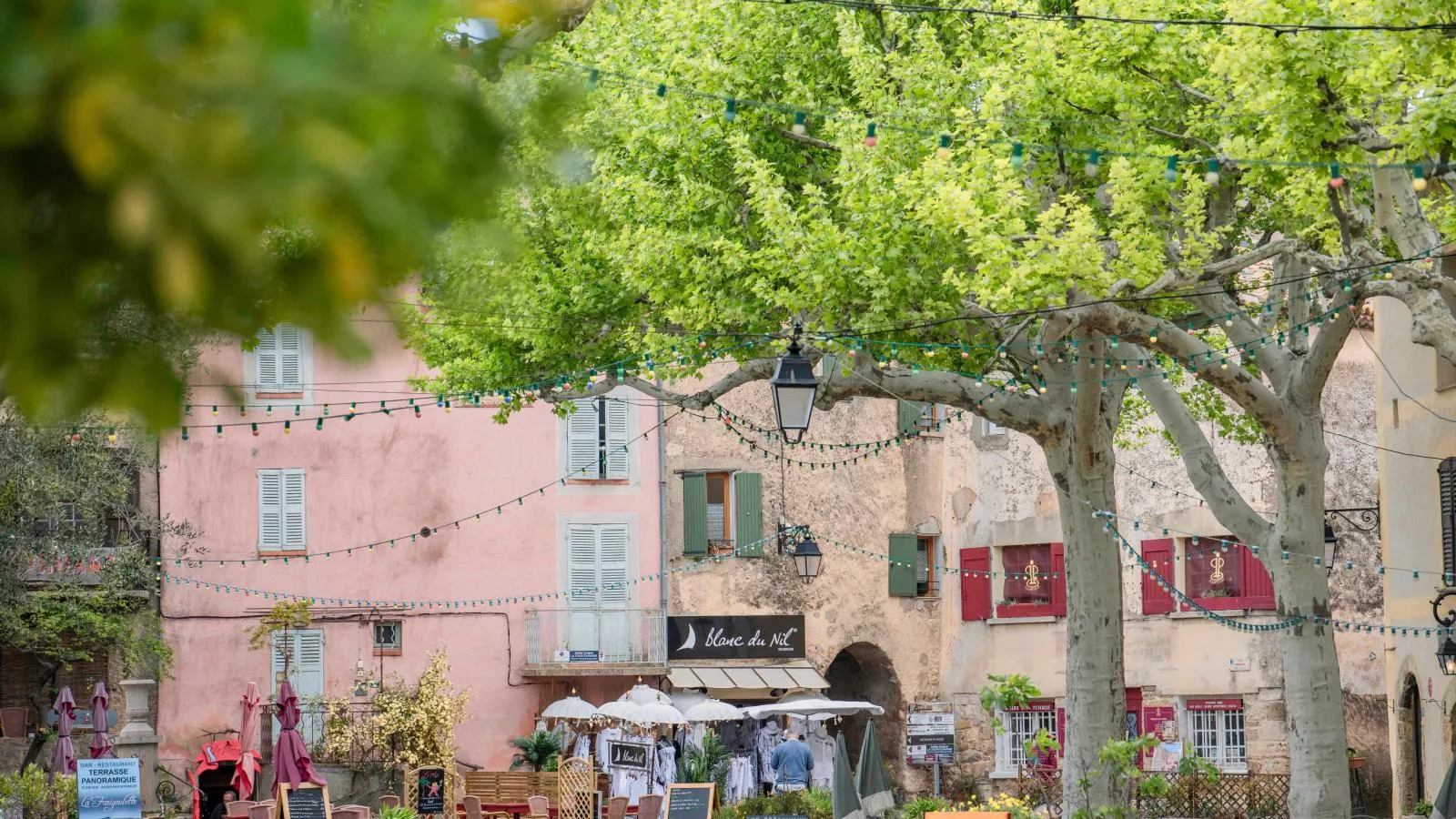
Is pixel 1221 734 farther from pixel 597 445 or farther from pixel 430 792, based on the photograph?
pixel 430 792

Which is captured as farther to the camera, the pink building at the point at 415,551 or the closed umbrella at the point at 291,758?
the pink building at the point at 415,551

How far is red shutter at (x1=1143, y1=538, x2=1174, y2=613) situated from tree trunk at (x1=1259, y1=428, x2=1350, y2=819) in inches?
588

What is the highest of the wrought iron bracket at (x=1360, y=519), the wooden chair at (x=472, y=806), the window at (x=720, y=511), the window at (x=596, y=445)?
the window at (x=596, y=445)

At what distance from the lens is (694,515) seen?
112 ft

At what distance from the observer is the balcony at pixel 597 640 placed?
32.5m

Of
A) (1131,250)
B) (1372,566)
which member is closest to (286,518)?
(1372,566)

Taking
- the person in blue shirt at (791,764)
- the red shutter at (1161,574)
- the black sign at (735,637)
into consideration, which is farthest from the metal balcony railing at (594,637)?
the red shutter at (1161,574)

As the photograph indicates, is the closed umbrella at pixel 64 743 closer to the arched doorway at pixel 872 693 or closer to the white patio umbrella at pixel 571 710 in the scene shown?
the white patio umbrella at pixel 571 710

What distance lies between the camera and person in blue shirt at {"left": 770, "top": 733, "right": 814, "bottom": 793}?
28031 millimetres

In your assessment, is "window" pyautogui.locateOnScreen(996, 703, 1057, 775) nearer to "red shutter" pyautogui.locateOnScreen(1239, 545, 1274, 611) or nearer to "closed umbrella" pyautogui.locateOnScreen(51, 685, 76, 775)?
"red shutter" pyautogui.locateOnScreen(1239, 545, 1274, 611)

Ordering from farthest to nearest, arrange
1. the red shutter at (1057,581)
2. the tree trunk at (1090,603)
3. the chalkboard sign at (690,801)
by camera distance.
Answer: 1. the red shutter at (1057,581)
2. the chalkboard sign at (690,801)
3. the tree trunk at (1090,603)

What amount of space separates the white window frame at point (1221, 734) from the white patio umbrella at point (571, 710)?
33.4 ft

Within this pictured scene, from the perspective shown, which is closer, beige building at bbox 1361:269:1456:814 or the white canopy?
beige building at bbox 1361:269:1456:814

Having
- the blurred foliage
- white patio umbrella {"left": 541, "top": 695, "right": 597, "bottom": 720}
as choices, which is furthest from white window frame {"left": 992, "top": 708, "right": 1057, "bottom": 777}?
the blurred foliage
